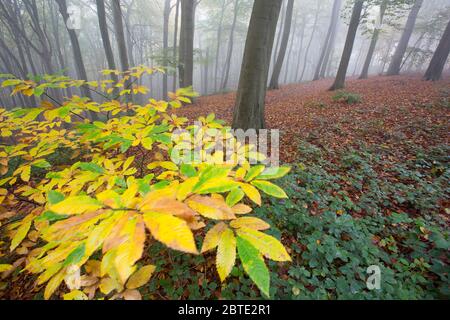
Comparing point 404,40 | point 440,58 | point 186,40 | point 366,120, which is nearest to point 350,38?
point 440,58

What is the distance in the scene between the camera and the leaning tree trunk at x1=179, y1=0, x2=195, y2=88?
9755 mm

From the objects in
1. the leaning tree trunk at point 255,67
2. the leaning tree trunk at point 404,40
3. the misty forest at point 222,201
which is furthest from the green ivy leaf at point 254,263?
the leaning tree trunk at point 404,40

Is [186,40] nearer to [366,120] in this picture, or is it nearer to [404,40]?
[366,120]

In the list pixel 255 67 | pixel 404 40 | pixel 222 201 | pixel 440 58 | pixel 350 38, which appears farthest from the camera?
pixel 404 40

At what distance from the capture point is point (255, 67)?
4.30 m

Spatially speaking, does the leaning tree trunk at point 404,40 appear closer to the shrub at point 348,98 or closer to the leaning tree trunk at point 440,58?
the leaning tree trunk at point 440,58

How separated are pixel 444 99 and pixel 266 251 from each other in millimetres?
10335

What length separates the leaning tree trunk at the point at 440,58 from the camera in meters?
10.1

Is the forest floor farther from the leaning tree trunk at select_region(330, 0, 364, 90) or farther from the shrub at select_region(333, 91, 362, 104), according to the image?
the leaning tree trunk at select_region(330, 0, 364, 90)

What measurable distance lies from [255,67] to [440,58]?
42.4 feet

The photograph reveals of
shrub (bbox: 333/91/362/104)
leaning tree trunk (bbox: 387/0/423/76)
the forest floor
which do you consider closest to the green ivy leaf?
the forest floor

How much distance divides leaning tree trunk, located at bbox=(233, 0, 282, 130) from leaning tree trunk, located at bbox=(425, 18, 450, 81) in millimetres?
11601
